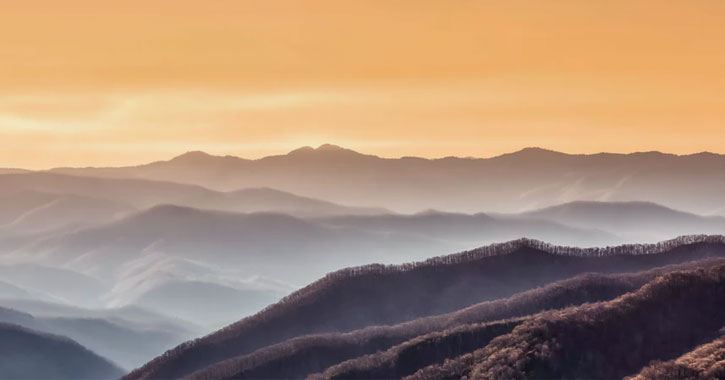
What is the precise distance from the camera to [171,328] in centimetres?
18612

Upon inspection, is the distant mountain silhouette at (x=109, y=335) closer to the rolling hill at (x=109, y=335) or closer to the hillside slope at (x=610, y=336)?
the rolling hill at (x=109, y=335)

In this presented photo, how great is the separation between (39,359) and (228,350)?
39.1 m

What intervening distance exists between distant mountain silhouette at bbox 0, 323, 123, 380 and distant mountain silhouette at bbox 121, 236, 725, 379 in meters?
31.1

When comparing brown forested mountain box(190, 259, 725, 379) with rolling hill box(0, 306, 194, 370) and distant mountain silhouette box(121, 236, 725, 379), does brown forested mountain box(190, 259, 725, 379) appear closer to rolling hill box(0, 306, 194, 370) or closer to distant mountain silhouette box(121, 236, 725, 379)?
distant mountain silhouette box(121, 236, 725, 379)

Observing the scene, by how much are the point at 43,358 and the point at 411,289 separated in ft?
136

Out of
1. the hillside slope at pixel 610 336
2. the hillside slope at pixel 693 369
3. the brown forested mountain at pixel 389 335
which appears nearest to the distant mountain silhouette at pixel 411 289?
the brown forested mountain at pixel 389 335

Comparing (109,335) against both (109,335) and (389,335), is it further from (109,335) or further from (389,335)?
(389,335)

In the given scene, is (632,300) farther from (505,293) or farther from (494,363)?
(505,293)

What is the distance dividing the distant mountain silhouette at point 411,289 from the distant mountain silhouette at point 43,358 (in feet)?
102

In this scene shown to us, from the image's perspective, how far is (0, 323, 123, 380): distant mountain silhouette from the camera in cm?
10419

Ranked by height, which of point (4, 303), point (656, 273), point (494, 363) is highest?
point (4, 303)

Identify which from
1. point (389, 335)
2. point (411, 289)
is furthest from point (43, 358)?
point (389, 335)

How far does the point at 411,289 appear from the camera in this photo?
79.5 meters

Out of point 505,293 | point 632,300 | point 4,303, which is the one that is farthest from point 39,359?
point 4,303
